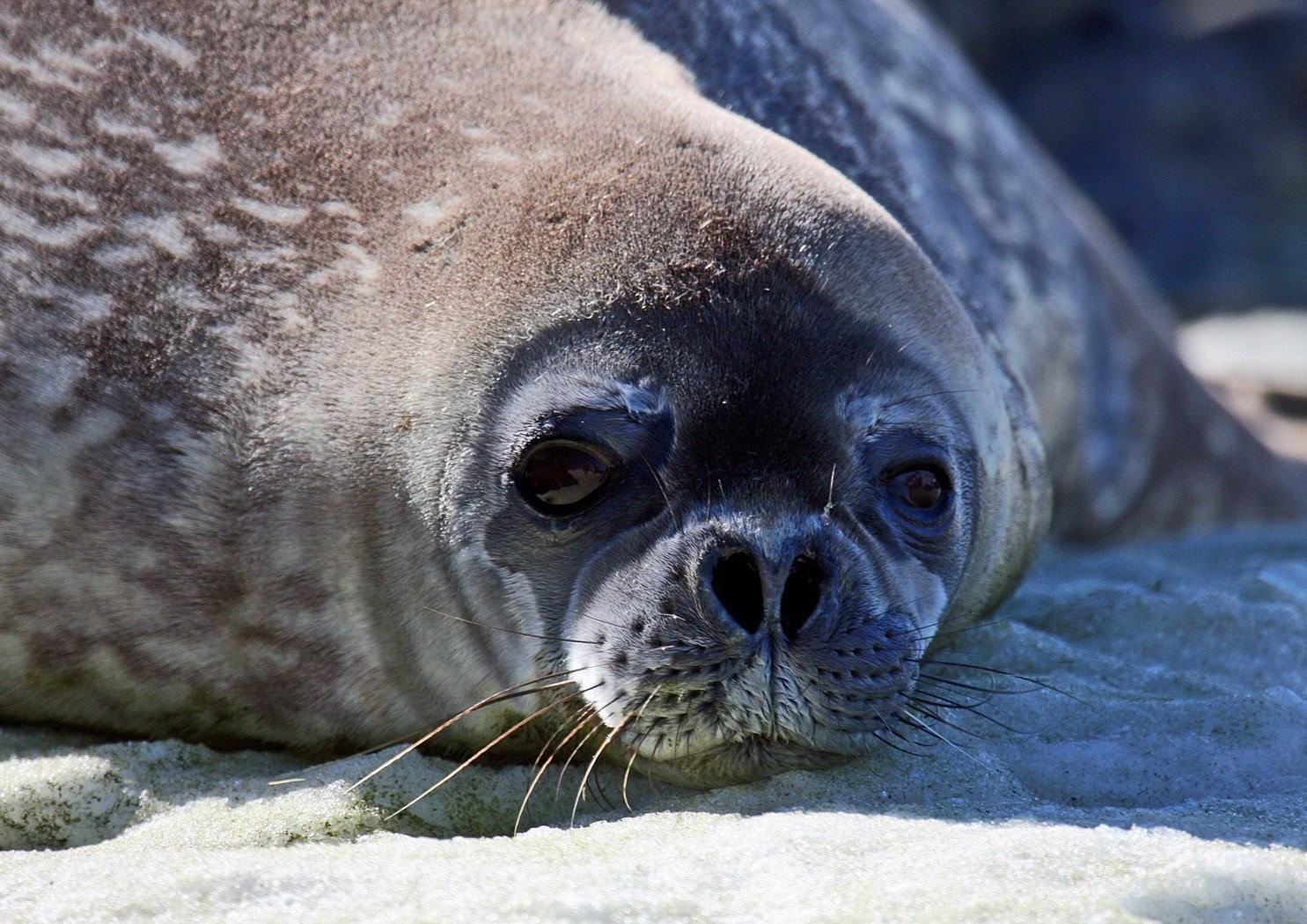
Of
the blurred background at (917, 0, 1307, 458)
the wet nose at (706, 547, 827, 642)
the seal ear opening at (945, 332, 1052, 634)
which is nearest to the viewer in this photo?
the wet nose at (706, 547, 827, 642)

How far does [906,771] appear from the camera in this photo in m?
2.50

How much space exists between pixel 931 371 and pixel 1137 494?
2518 millimetres

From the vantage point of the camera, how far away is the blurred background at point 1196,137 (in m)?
9.69

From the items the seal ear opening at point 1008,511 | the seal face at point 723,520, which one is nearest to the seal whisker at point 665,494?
the seal face at point 723,520

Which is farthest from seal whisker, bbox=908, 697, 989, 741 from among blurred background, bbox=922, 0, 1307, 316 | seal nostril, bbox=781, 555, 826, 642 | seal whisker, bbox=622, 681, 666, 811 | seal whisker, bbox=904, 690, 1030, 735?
blurred background, bbox=922, 0, 1307, 316

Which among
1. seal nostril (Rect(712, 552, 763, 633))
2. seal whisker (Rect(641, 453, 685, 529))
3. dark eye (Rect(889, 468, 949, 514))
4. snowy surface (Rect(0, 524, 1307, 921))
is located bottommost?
snowy surface (Rect(0, 524, 1307, 921))

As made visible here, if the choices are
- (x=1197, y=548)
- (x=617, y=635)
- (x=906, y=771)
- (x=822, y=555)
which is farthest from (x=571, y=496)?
(x=1197, y=548)

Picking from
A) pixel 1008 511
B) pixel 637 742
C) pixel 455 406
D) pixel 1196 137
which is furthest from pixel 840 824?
pixel 1196 137

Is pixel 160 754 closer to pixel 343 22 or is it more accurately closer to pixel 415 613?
pixel 415 613

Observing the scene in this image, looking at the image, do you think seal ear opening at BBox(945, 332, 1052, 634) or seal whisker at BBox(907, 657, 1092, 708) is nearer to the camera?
seal whisker at BBox(907, 657, 1092, 708)

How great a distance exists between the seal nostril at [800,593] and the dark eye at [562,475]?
34cm

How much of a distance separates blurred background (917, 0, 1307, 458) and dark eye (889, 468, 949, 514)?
7.02 metres

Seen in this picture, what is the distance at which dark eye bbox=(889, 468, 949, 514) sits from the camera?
8.96ft

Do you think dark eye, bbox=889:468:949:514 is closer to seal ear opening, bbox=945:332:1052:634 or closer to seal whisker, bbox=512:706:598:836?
seal ear opening, bbox=945:332:1052:634
